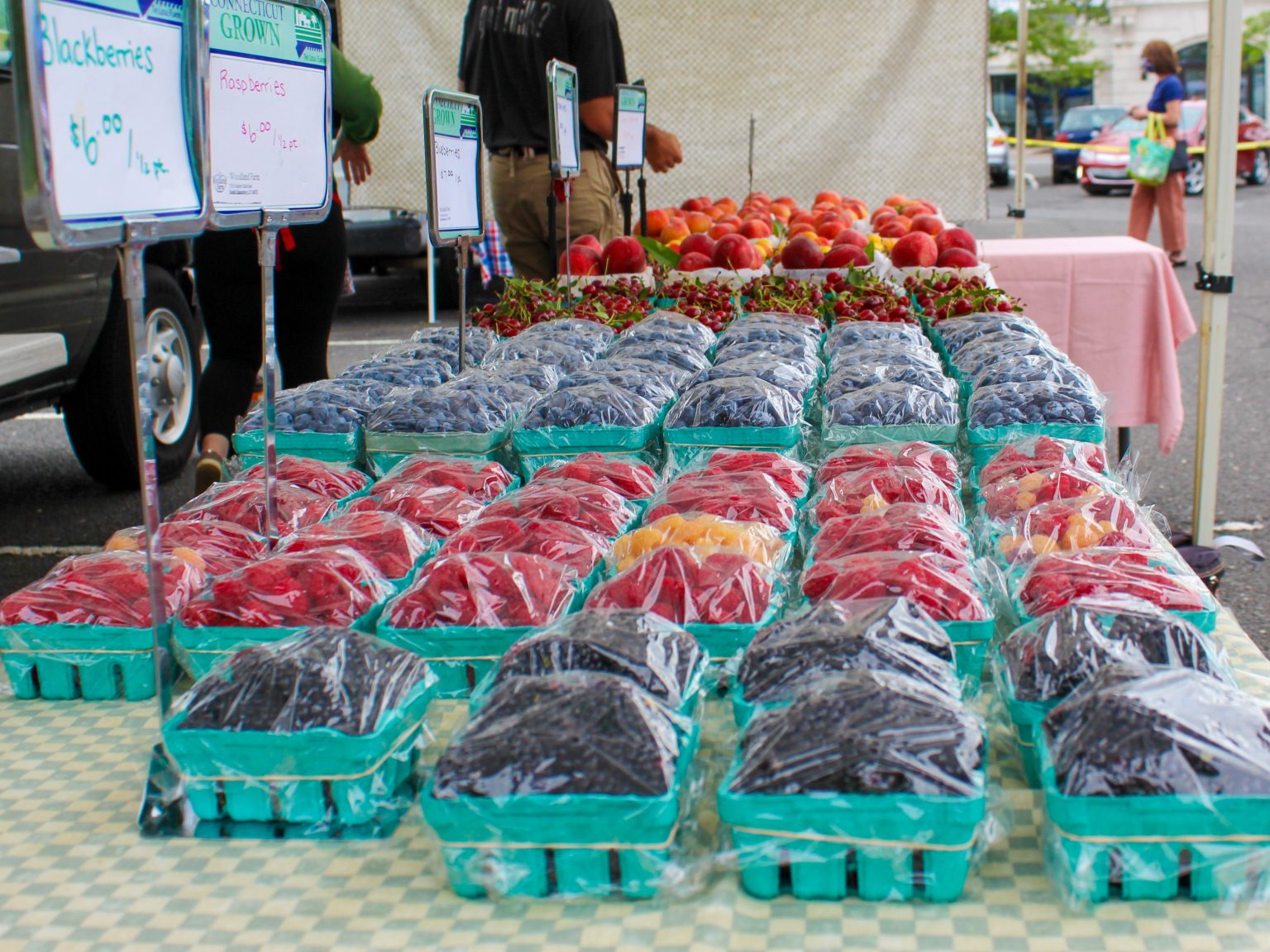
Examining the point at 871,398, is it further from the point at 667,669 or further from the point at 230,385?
the point at 230,385

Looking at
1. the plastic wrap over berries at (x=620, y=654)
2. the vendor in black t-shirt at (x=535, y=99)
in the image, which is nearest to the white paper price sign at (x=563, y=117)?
the vendor in black t-shirt at (x=535, y=99)

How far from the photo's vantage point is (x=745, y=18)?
720 cm

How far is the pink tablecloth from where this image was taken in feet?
15.5

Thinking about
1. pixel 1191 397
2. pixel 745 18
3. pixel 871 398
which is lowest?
pixel 1191 397

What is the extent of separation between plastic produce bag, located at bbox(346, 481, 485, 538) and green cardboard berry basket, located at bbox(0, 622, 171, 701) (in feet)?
1.37

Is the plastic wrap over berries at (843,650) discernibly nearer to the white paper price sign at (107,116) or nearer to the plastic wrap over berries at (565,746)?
the plastic wrap over berries at (565,746)

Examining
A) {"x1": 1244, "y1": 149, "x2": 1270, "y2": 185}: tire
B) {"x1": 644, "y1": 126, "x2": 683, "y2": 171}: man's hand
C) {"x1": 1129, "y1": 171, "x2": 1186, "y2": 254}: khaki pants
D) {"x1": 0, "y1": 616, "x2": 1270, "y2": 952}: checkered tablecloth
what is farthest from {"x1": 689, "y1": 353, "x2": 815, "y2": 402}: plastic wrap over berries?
{"x1": 1244, "y1": 149, "x2": 1270, "y2": 185}: tire

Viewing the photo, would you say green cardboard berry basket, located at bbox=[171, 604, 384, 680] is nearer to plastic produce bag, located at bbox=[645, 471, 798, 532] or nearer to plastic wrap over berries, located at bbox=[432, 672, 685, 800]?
plastic wrap over berries, located at bbox=[432, 672, 685, 800]

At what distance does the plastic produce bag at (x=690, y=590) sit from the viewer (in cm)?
149

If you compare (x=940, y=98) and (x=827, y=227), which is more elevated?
(x=940, y=98)

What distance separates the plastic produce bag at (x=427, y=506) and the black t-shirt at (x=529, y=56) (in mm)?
2897

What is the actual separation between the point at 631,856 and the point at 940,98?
6.74 meters

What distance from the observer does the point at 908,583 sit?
4.87 ft

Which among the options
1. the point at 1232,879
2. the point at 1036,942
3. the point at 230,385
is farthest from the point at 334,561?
the point at 230,385
